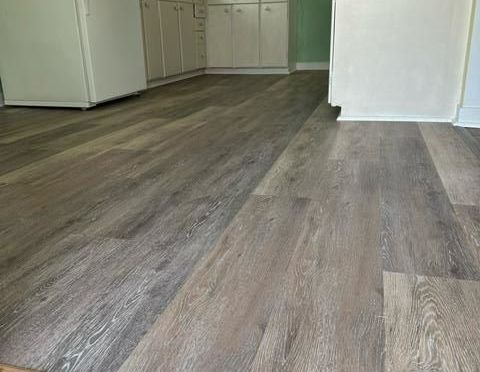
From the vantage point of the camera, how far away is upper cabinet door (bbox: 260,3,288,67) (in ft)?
18.3

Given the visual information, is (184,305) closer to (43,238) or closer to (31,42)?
(43,238)

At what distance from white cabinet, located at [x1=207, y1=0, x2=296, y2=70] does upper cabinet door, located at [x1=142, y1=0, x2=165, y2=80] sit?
4.26ft

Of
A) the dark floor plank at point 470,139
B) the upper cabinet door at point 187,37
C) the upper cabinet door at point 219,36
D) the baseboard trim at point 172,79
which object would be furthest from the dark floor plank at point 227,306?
the upper cabinet door at point 219,36

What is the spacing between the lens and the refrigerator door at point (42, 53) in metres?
3.30

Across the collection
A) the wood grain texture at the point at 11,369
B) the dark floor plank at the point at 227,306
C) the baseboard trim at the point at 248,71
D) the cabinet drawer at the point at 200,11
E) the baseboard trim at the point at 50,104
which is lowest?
the baseboard trim at the point at 248,71

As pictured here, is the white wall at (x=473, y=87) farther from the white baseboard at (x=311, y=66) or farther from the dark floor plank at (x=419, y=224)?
the white baseboard at (x=311, y=66)

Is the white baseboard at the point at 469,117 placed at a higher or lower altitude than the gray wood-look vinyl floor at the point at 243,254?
higher

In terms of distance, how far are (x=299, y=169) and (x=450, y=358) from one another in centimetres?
119

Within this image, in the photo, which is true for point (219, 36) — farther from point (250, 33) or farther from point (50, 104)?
point (50, 104)

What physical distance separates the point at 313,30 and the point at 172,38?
218 centimetres

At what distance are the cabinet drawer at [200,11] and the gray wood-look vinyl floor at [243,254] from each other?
11.6 feet

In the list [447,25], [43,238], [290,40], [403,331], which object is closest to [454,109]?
[447,25]

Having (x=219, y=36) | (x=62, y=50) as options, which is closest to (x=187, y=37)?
(x=219, y=36)

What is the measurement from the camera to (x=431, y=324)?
3.12ft
